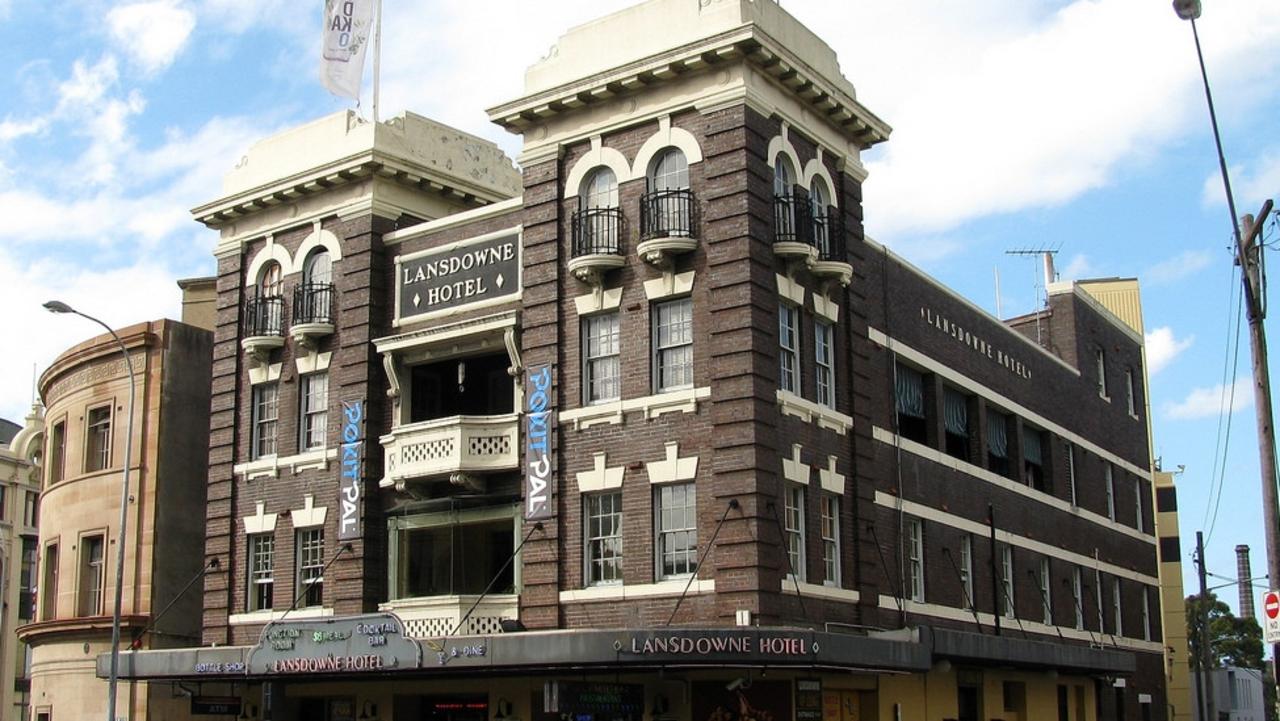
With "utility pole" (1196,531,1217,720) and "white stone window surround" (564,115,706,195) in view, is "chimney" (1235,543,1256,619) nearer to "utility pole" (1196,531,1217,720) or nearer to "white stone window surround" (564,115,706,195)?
"utility pole" (1196,531,1217,720)

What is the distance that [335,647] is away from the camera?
28312mm

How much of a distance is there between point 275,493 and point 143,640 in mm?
5876

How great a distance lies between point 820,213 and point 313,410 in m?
12.1

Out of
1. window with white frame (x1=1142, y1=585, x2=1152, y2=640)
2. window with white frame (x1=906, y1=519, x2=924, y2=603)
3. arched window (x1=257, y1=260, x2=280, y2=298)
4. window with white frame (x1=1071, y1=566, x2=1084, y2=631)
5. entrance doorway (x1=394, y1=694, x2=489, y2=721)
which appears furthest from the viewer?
window with white frame (x1=1142, y1=585, x2=1152, y2=640)

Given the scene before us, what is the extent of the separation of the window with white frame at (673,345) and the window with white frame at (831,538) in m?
3.75

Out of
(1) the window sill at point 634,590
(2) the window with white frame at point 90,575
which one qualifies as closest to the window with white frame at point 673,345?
(1) the window sill at point 634,590

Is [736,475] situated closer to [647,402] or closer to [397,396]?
[647,402]

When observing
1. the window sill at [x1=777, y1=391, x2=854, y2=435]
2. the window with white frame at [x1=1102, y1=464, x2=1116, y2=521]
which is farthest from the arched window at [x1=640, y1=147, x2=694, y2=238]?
the window with white frame at [x1=1102, y1=464, x2=1116, y2=521]

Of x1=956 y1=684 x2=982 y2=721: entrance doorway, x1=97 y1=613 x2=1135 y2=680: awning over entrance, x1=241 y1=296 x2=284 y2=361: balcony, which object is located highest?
x1=241 y1=296 x2=284 y2=361: balcony

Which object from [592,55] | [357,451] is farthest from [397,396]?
[592,55]

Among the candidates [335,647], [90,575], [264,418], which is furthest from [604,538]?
[90,575]

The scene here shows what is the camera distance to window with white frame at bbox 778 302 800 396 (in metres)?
28.2

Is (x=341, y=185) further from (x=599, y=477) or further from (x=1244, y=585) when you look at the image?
(x=1244, y=585)

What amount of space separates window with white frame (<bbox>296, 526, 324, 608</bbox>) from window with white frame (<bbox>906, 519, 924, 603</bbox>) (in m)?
12.5
